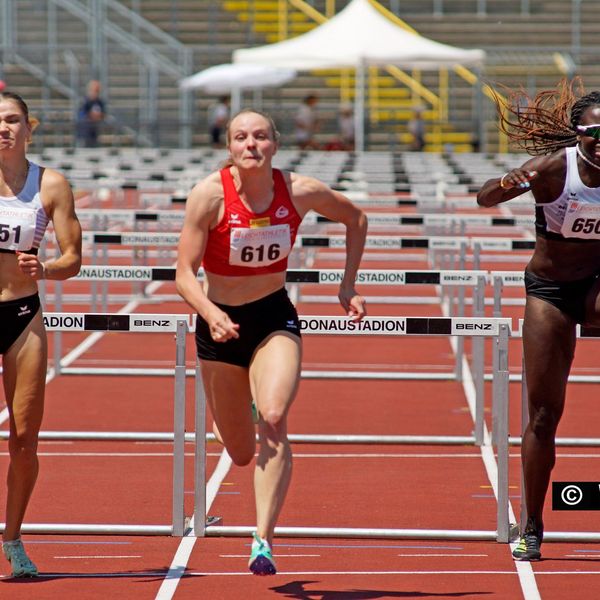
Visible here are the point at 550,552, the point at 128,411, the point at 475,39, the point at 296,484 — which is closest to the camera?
the point at 550,552

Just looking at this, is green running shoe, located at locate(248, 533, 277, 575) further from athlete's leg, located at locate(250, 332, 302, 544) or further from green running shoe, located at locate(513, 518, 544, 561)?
green running shoe, located at locate(513, 518, 544, 561)

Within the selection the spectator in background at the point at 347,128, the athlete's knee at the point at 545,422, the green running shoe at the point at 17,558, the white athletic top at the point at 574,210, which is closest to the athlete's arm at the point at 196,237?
the green running shoe at the point at 17,558

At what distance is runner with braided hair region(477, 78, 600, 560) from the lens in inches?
256

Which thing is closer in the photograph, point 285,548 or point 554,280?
point 554,280

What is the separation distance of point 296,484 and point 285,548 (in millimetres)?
1455

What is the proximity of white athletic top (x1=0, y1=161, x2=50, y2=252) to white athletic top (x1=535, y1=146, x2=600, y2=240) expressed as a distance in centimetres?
204

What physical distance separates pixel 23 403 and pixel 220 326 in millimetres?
1001

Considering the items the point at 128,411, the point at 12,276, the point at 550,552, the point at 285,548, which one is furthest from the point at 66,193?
the point at 128,411

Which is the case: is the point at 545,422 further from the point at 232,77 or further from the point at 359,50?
the point at 232,77

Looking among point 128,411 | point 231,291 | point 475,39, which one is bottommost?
point 128,411

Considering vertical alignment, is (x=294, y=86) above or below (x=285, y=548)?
above

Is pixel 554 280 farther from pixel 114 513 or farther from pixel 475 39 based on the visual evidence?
pixel 475 39

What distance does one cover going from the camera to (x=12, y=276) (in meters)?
6.37

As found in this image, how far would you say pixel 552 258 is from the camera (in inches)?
262
